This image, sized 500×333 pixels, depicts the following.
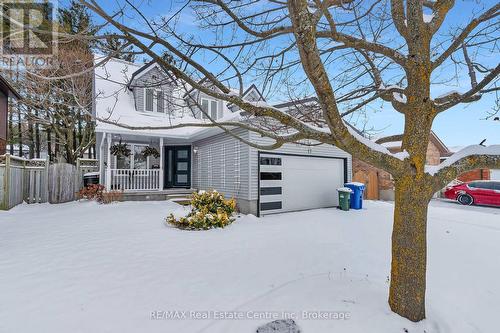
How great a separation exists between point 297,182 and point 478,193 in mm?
9804

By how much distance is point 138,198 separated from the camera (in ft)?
37.3

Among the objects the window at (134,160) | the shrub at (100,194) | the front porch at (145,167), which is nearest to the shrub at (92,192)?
the shrub at (100,194)

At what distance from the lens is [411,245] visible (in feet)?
8.79

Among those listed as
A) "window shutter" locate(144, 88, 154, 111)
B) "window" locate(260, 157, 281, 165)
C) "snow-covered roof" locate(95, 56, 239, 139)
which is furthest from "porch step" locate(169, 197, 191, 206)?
"window shutter" locate(144, 88, 154, 111)

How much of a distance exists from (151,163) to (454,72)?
496 inches

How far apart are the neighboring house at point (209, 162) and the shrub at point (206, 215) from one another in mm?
1252

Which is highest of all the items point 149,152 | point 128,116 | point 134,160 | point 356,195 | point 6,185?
point 128,116

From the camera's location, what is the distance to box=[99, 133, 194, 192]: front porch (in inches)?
448

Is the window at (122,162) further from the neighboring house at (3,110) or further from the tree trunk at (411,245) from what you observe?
the tree trunk at (411,245)

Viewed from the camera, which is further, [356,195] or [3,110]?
[3,110]

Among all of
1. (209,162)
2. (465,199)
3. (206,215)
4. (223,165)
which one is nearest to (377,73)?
(206,215)

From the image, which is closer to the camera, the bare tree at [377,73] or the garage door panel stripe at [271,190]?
the bare tree at [377,73]

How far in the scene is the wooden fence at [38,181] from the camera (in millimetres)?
9188

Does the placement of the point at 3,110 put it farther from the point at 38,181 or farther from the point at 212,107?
the point at 212,107
